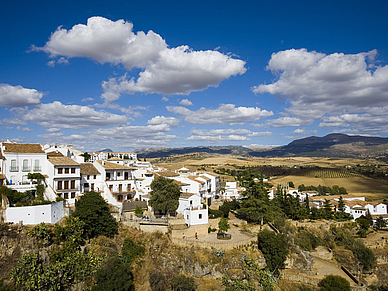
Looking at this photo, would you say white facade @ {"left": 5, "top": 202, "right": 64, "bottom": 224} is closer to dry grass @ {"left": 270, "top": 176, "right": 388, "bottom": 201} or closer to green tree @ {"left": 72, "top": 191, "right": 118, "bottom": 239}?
green tree @ {"left": 72, "top": 191, "right": 118, "bottom": 239}

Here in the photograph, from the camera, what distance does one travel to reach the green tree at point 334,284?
106 ft

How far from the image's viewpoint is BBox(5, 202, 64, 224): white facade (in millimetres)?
27016

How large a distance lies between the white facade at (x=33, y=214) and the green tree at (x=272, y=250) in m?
25.2

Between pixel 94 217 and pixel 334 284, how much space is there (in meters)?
29.5

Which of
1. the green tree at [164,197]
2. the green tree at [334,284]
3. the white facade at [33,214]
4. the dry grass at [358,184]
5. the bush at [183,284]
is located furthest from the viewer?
the dry grass at [358,184]

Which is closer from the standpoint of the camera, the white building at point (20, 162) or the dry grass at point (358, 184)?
the white building at point (20, 162)

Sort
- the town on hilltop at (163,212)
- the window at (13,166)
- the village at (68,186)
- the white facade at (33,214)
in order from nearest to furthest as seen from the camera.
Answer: the white facade at (33,214) → the village at (68,186) → the town on hilltop at (163,212) → the window at (13,166)

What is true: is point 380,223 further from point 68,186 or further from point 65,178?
point 65,178

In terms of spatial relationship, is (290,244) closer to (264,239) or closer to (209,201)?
(264,239)

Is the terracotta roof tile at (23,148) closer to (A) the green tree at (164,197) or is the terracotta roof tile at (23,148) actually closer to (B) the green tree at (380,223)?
(A) the green tree at (164,197)

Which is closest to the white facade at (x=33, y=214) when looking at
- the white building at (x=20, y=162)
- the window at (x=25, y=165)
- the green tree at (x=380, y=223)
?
the white building at (x=20, y=162)

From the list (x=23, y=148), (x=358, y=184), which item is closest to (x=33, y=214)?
(x=23, y=148)

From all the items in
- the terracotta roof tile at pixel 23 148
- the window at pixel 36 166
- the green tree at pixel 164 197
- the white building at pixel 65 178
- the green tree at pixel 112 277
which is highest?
the terracotta roof tile at pixel 23 148

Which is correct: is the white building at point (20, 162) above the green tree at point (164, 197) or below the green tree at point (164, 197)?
above
